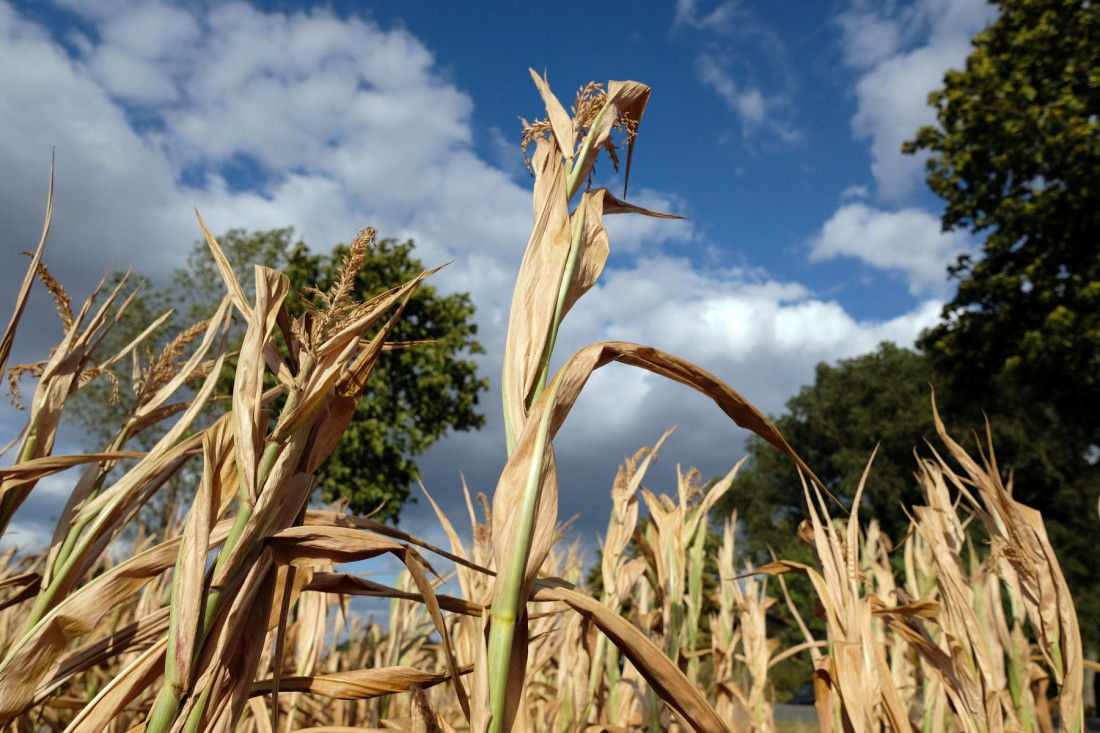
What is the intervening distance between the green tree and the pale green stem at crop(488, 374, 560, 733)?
1314 cm

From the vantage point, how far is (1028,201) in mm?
12883

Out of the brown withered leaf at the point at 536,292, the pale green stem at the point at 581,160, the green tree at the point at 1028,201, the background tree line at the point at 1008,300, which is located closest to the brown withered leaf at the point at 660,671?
the brown withered leaf at the point at 536,292

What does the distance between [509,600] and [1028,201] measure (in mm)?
15481

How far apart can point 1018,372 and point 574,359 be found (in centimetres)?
1475

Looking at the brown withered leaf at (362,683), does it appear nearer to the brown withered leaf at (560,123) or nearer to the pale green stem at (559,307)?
the pale green stem at (559,307)

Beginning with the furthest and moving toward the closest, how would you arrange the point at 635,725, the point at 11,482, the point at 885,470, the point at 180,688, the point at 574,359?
the point at 885,470
the point at 635,725
the point at 11,482
the point at 574,359
the point at 180,688

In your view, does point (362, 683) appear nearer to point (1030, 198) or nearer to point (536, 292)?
point (536, 292)

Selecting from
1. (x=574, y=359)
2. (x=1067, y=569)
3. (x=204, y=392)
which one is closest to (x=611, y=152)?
(x=574, y=359)

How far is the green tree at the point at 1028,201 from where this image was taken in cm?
1168

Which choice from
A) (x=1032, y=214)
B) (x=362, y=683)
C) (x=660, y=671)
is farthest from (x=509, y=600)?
(x=1032, y=214)

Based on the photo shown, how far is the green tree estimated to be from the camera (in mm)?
11680

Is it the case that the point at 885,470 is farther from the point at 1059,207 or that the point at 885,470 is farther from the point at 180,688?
the point at 180,688

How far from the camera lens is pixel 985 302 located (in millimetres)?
13766

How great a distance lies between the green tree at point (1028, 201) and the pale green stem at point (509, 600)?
1314 cm
